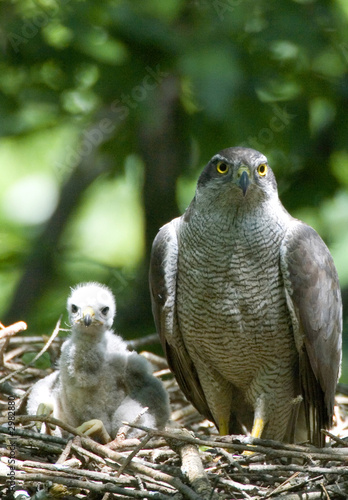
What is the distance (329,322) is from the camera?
18.0 feet

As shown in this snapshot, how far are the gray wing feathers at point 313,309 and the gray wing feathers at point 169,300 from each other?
2.74ft

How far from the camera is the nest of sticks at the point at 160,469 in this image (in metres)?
4.03

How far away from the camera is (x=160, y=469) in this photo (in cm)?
439

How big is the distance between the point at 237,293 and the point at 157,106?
5.71 ft

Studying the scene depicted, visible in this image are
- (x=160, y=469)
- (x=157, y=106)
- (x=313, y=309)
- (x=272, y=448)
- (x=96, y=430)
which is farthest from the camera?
(x=157, y=106)

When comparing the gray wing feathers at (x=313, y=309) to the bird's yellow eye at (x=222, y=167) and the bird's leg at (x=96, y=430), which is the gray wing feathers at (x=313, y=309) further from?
the bird's leg at (x=96, y=430)

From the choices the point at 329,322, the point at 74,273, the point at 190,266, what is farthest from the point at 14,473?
the point at 74,273

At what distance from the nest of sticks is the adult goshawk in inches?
31.6

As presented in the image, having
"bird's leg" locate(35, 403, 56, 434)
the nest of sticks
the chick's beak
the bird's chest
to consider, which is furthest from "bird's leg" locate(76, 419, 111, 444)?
the bird's chest

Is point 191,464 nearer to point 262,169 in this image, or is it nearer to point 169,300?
point 169,300

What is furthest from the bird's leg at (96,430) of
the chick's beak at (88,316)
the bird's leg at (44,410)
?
the chick's beak at (88,316)

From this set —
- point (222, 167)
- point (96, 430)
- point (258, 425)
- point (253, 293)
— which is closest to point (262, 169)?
point (222, 167)

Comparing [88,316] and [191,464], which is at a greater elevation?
[88,316]

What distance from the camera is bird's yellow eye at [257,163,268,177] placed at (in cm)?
541
